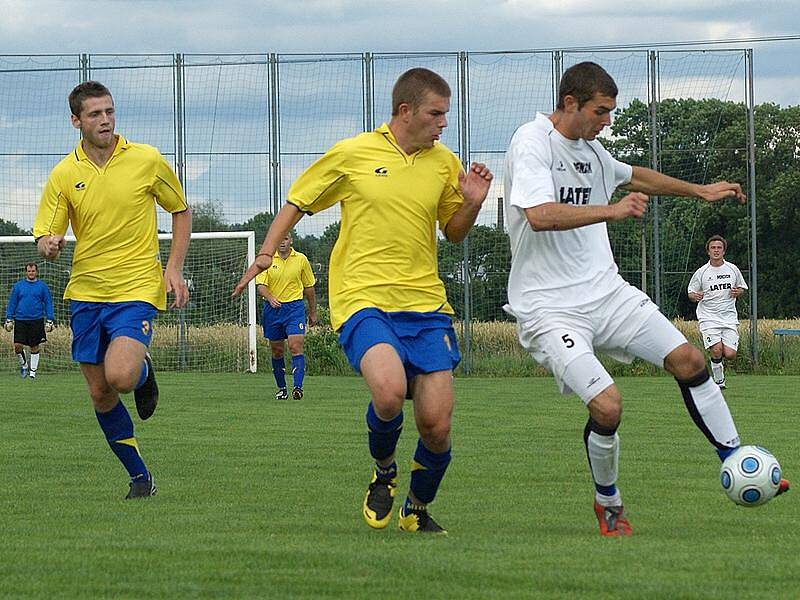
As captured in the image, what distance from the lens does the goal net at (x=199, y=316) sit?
28609mm

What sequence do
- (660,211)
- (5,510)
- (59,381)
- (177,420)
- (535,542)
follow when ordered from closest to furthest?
1. (535,542)
2. (5,510)
3. (177,420)
4. (59,381)
5. (660,211)

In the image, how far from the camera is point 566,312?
6.75 m

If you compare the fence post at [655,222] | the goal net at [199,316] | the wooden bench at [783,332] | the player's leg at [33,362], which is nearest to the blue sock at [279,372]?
the player's leg at [33,362]

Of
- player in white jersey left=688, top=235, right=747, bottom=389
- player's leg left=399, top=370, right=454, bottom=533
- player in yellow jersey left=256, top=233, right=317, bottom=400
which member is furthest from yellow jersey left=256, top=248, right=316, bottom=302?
player's leg left=399, top=370, right=454, bottom=533

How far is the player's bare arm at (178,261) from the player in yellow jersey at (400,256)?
5.57ft

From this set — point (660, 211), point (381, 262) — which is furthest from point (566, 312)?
point (660, 211)

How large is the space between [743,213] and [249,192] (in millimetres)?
23231

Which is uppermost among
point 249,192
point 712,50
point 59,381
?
point 712,50

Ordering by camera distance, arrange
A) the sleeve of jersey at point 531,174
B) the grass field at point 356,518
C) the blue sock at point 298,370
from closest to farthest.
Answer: the grass field at point 356,518 → the sleeve of jersey at point 531,174 → the blue sock at point 298,370

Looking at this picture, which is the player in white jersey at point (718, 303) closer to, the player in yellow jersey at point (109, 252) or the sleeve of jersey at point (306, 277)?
the sleeve of jersey at point (306, 277)

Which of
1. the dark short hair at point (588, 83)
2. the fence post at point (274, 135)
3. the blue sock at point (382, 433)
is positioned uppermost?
the fence post at point (274, 135)

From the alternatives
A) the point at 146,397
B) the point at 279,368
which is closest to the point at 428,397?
the point at 146,397

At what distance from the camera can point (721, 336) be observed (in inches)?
851

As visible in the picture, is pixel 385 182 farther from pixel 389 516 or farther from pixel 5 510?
pixel 5 510
